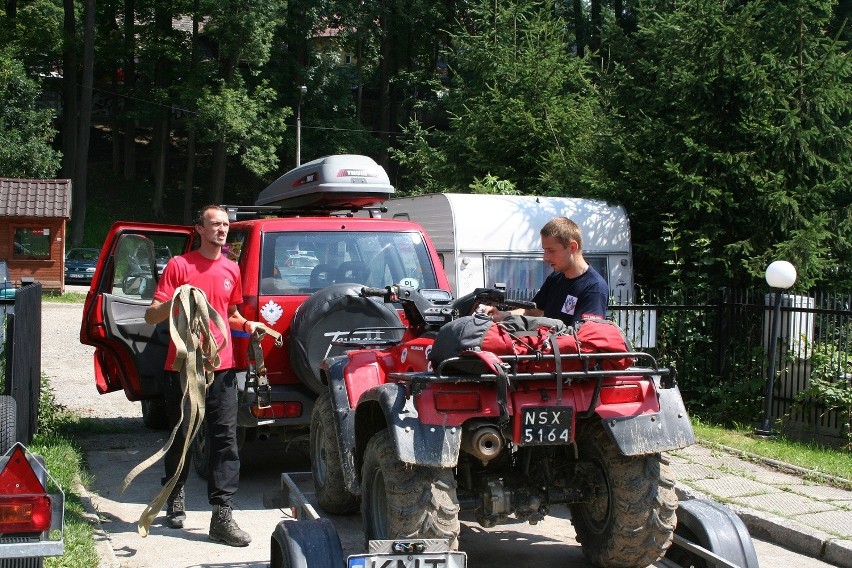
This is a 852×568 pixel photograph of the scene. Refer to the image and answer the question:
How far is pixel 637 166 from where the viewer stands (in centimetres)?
1387

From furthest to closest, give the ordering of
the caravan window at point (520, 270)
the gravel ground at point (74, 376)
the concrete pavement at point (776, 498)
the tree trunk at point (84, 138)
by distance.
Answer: the tree trunk at point (84, 138) < the caravan window at point (520, 270) < the gravel ground at point (74, 376) < the concrete pavement at point (776, 498)

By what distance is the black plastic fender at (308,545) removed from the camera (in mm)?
4230

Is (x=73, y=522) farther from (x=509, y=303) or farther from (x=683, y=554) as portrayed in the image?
(x=683, y=554)

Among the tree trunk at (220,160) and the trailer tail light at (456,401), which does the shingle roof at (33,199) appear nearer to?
the tree trunk at (220,160)

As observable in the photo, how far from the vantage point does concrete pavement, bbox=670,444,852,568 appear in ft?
21.6

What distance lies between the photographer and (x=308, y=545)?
431cm

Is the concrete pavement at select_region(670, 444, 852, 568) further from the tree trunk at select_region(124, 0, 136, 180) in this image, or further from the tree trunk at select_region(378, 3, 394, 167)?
the tree trunk at select_region(124, 0, 136, 180)

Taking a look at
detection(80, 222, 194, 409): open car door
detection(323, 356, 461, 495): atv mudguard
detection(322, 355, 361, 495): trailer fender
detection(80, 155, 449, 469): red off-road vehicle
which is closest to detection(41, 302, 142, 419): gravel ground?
detection(80, 222, 194, 409): open car door

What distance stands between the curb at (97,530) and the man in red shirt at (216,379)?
548 mm

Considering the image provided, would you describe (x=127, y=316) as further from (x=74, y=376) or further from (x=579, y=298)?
(x=74, y=376)

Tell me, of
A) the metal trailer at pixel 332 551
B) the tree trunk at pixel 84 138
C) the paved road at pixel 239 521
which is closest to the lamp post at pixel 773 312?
the paved road at pixel 239 521

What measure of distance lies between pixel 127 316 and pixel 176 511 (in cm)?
255

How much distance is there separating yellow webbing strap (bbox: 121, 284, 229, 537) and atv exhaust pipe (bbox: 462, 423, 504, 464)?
2.11 meters

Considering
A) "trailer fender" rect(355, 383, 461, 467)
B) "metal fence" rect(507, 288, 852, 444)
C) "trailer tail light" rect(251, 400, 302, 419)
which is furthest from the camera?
"metal fence" rect(507, 288, 852, 444)
